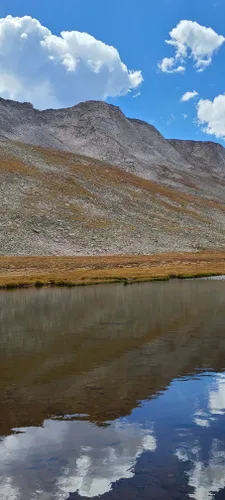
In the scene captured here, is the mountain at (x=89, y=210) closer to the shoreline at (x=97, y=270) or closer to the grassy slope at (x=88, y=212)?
the grassy slope at (x=88, y=212)

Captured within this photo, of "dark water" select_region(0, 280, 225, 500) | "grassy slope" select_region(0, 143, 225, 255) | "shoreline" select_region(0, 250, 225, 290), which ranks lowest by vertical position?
"dark water" select_region(0, 280, 225, 500)

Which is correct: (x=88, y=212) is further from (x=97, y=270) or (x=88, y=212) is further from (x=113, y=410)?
(x=113, y=410)

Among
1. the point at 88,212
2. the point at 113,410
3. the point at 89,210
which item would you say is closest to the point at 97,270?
the point at 88,212

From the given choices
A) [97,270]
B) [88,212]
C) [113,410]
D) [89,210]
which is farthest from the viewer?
[89,210]

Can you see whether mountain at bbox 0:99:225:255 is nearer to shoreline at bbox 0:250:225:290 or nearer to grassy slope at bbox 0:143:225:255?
grassy slope at bbox 0:143:225:255

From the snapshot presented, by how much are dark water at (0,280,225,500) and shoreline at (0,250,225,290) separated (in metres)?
28.7

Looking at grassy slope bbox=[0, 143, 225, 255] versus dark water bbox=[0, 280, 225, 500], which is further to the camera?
grassy slope bbox=[0, 143, 225, 255]

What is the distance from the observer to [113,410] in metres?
12.2

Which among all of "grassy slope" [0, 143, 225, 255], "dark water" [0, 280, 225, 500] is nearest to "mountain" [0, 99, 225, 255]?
"grassy slope" [0, 143, 225, 255]

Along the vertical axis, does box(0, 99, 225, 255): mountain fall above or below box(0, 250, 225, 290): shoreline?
above

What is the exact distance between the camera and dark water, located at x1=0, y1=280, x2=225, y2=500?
8492 millimetres

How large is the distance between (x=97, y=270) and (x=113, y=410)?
53.9m

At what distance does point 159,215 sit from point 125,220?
52.0 feet

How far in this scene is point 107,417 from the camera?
1170cm
